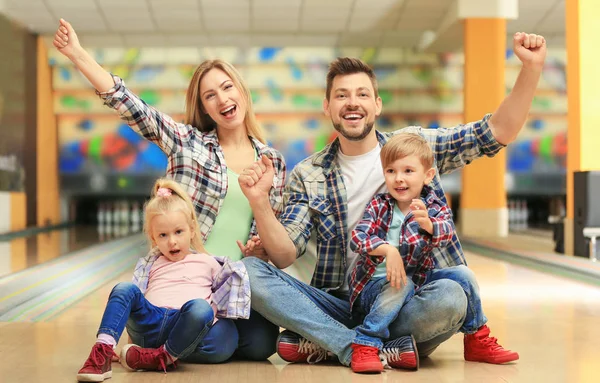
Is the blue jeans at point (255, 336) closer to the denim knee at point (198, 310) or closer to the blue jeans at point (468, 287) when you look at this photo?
the denim knee at point (198, 310)

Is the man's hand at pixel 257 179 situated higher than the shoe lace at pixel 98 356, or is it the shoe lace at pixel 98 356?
the man's hand at pixel 257 179

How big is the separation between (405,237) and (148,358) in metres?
0.84

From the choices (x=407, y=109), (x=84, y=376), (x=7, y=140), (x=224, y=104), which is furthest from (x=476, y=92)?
(x=84, y=376)

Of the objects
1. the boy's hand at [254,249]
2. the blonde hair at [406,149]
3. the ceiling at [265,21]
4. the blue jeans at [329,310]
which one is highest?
the ceiling at [265,21]

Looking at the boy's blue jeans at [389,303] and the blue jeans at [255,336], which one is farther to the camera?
the blue jeans at [255,336]

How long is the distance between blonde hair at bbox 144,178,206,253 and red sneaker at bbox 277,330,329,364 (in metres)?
0.41

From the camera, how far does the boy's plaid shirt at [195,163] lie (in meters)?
2.62

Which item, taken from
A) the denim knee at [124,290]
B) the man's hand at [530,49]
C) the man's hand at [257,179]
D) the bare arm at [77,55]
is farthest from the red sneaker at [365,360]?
the bare arm at [77,55]

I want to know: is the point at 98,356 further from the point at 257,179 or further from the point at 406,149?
the point at 406,149

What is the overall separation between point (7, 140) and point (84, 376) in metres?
7.74

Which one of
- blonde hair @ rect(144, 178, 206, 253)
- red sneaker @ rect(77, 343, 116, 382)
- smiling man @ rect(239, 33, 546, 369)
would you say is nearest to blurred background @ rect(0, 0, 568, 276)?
smiling man @ rect(239, 33, 546, 369)

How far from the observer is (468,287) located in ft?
7.61

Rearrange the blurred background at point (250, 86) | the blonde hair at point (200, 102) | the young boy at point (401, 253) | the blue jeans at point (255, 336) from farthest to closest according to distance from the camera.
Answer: the blurred background at point (250, 86) < the blonde hair at point (200, 102) < the blue jeans at point (255, 336) < the young boy at point (401, 253)

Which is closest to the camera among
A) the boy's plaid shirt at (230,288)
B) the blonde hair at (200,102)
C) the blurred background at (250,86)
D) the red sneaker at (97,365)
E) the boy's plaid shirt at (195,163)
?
the red sneaker at (97,365)
